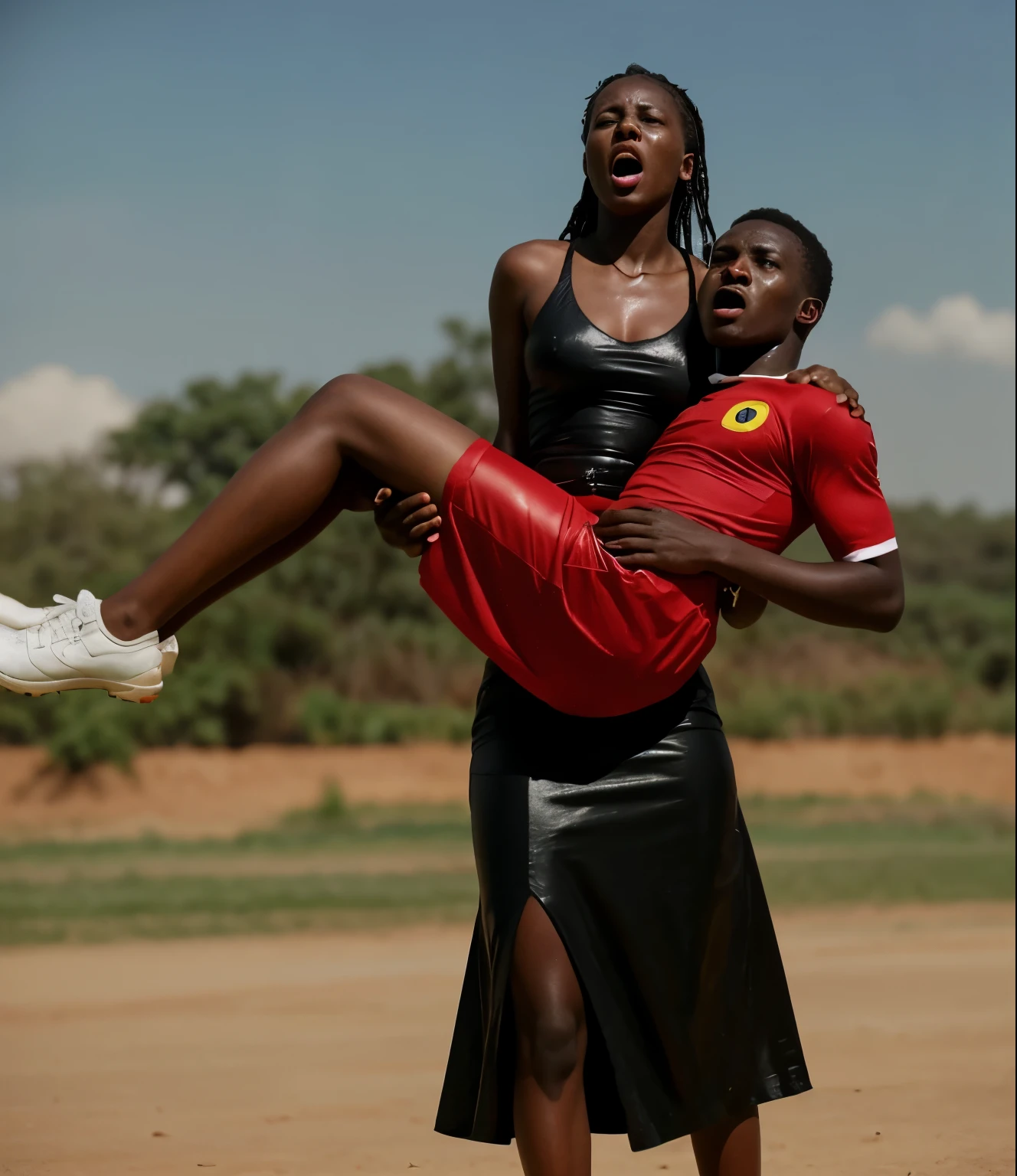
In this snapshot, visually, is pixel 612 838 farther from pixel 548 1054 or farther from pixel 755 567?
pixel 755 567

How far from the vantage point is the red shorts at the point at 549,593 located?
2.75 metres

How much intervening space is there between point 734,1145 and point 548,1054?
60cm

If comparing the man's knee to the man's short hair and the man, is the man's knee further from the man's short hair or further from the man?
the man's short hair

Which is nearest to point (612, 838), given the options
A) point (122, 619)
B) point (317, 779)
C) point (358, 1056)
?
point (122, 619)

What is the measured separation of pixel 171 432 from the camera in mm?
25703

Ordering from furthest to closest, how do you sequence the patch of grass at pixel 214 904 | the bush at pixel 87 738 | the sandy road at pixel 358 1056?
the bush at pixel 87 738 < the patch of grass at pixel 214 904 < the sandy road at pixel 358 1056

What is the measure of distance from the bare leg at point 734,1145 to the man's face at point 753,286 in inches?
64.4

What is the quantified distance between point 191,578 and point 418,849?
14217 millimetres

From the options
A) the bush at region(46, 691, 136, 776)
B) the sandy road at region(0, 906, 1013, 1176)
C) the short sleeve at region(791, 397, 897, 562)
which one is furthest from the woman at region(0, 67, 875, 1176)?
the bush at region(46, 691, 136, 776)

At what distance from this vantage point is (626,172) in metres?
3.15

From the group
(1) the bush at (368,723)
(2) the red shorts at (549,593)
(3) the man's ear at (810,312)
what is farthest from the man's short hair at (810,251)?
(1) the bush at (368,723)

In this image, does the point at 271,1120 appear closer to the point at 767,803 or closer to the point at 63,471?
the point at 767,803

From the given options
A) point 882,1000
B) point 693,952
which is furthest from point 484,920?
point 882,1000

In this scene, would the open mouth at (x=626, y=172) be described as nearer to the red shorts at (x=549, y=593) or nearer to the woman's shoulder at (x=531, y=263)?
the woman's shoulder at (x=531, y=263)
